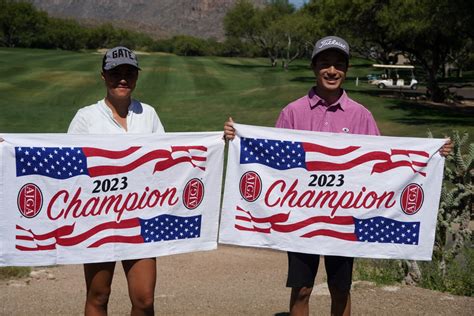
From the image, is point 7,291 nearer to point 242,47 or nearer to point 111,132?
point 111,132

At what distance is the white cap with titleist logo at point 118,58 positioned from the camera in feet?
15.0

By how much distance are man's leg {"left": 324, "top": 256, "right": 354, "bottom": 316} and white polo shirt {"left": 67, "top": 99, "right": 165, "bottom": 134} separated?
5.29 feet

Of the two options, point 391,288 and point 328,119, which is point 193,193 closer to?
point 328,119

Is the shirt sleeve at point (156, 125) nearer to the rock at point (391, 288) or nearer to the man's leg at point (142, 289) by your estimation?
the man's leg at point (142, 289)

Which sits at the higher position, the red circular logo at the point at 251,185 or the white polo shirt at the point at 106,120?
the white polo shirt at the point at 106,120

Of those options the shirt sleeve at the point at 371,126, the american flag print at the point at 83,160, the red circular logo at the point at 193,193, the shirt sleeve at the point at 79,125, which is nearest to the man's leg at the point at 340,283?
the shirt sleeve at the point at 371,126

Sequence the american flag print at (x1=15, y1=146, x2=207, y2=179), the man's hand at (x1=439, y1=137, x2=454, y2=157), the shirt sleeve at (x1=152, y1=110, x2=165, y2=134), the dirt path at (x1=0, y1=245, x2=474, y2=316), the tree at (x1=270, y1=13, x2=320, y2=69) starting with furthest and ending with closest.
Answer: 1. the tree at (x1=270, y1=13, x2=320, y2=69)
2. the dirt path at (x1=0, y1=245, x2=474, y2=316)
3. the man's hand at (x1=439, y1=137, x2=454, y2=157)
4. the shirt sleeve at (x1=152, y1=110, x2=165, y2=134)
5. the american flag print at (x1=15, y1=146, x2=207, y2=179)

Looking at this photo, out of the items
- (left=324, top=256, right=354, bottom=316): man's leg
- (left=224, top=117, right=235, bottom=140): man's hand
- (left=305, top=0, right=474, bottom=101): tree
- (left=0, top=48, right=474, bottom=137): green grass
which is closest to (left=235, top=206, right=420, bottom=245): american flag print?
(left=324, top=256, right=354, bottom=316): man's leg

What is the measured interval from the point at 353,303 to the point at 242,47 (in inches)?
4686

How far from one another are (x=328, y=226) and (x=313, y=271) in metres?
0.44

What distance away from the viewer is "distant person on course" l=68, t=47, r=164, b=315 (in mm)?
4590

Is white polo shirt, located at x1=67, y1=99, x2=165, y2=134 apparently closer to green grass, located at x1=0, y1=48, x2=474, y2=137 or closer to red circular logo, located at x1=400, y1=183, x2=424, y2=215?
red circular logo, located at x1=400, y1=183, x2=424, y2=215

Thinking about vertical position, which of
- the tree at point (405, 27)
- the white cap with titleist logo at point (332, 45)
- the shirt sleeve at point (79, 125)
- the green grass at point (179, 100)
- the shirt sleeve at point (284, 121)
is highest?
the tree at point (405, 27)

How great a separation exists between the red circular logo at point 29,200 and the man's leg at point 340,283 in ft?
6.72
